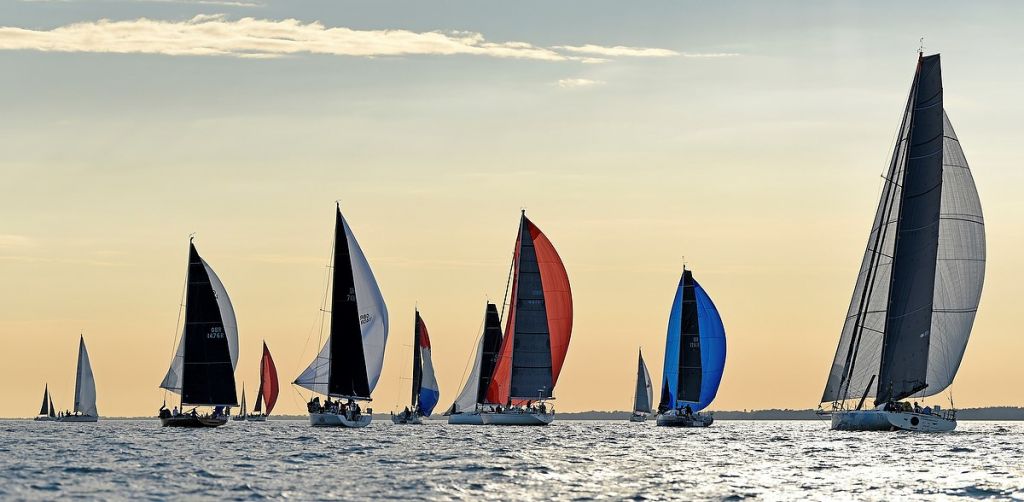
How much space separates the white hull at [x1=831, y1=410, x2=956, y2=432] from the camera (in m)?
71.2

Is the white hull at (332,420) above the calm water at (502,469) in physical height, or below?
above

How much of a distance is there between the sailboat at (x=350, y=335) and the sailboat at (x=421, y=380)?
96.7ft

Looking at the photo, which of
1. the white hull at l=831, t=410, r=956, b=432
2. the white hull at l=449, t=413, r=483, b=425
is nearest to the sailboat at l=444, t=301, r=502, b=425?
the white hull at l=449, t=413, r=483, b=425

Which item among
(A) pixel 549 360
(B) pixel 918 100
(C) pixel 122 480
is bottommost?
(C) pixel 122 480

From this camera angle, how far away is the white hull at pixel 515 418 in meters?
90.4

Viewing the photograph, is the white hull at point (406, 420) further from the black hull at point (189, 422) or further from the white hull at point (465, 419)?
the black hull at point (189, 422)

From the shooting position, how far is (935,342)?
237ft

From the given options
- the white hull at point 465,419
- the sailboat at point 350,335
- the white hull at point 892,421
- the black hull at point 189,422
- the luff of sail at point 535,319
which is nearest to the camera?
the white hull at point 892,421

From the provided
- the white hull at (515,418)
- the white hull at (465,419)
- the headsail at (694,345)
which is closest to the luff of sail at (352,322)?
the white hull at (515,418)

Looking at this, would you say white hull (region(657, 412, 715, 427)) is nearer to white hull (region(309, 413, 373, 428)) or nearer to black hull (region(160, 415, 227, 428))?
white hull (region(309, 413, 373, 428))

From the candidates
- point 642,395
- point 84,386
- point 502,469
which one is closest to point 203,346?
point 502,469

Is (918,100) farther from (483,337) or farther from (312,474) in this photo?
(312,474)

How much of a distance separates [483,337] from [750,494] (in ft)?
Answer: 197

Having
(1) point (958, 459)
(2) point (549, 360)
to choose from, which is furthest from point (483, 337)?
(1) point (958, 459)
